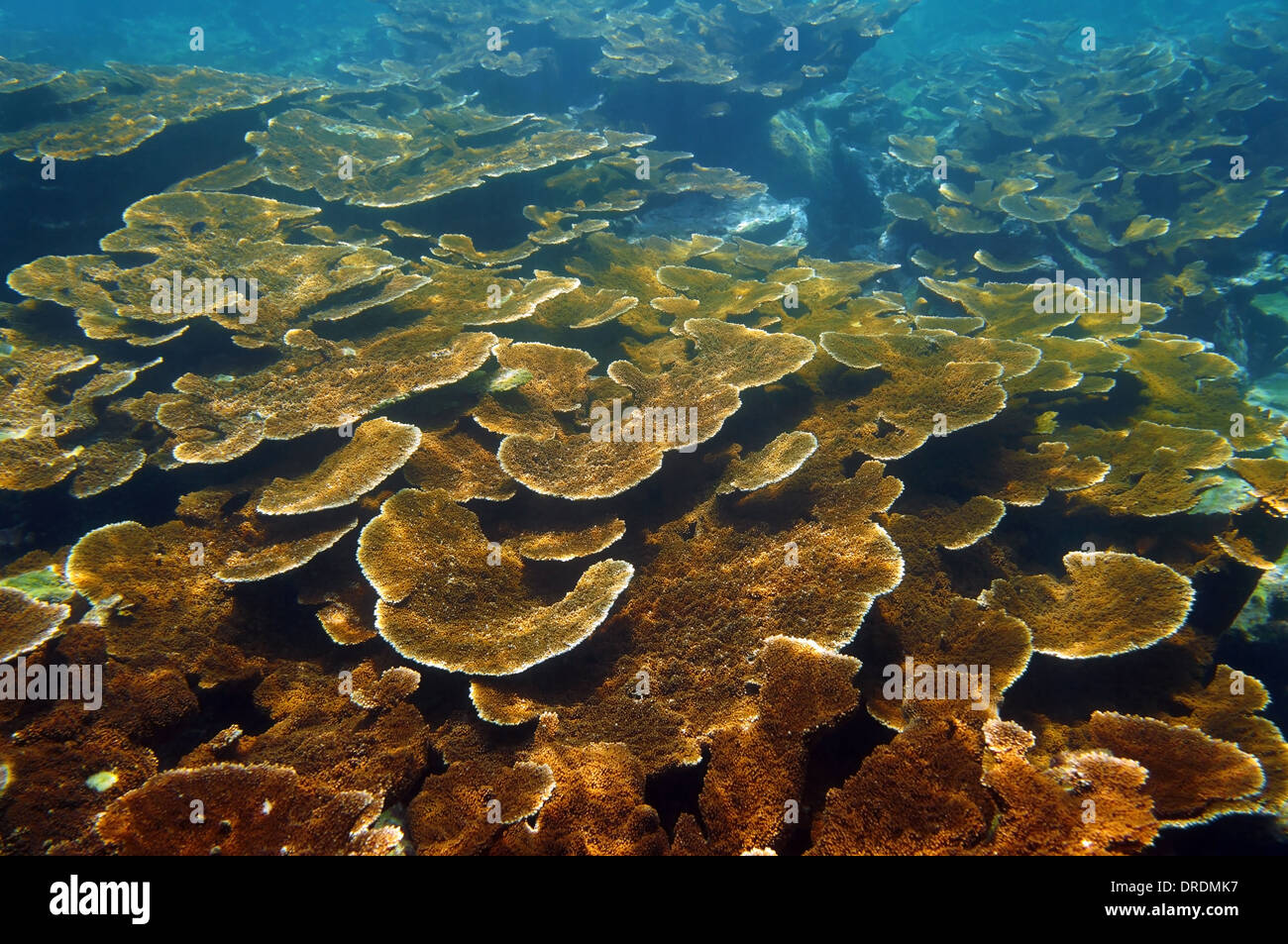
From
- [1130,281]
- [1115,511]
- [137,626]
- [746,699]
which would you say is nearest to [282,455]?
[137,626]

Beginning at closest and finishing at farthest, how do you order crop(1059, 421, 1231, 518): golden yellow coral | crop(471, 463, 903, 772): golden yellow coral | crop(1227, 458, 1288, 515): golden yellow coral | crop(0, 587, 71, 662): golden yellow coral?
crop(0, 587, 71, 662): golden yellow coral < crop(471, 463, 903, 772): golden yellow coral < crop(1227, 458, 1288, 515): golden yellow coral < crop(1059, 421, 1231, 518): golden yellow coral

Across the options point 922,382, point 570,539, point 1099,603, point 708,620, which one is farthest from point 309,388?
point 1099,603

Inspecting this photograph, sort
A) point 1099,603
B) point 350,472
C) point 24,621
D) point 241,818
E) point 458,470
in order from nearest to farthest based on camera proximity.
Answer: point 241,818 < point 24,621 < point 1099,603 < point 350,472 < point 458,470

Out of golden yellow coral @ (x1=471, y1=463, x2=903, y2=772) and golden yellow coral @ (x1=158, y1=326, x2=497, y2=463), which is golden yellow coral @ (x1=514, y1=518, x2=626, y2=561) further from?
golden yellow coral @ (x1=158, y1=326, x2=497, y2=463)

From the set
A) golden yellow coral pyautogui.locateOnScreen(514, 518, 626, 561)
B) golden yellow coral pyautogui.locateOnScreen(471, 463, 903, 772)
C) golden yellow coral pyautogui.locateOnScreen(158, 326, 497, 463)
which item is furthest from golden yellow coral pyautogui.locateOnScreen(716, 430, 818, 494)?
golden yellow coral pyautogui.locateOnScreen(158, 326, 497, 463)

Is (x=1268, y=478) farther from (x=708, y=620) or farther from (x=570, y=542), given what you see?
(x=570, y=542)

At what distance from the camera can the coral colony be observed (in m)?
2.63

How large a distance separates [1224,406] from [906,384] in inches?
136

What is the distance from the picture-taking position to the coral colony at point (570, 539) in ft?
8.63

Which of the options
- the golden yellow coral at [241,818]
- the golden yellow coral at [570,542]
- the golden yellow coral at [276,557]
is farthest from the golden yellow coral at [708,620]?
the golden yellow coral at [276,557]

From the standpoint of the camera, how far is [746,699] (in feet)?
10.3

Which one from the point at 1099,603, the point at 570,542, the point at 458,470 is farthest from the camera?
the point at 458,470

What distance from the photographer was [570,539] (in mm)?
3947
